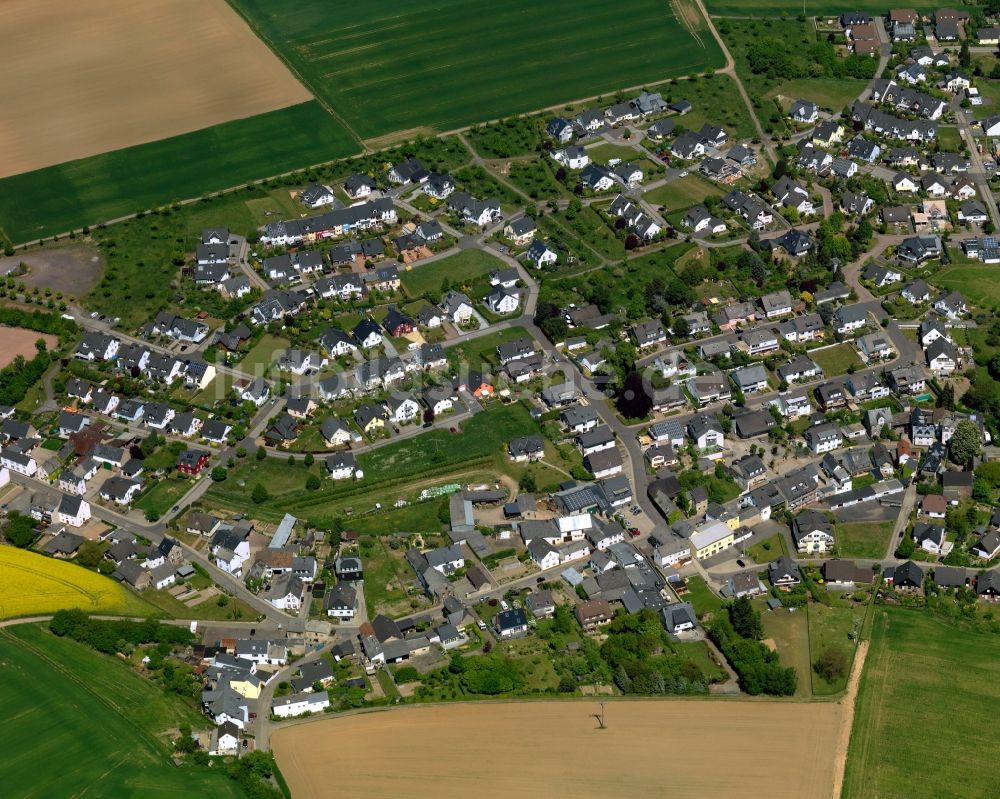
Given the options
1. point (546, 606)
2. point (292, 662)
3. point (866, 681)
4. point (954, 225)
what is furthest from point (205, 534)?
point (954, 225)

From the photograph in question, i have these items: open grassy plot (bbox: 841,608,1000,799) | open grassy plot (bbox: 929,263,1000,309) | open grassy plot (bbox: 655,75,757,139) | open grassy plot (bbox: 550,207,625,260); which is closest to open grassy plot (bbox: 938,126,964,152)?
open grassy plot (bbox: 655,75,757,139)

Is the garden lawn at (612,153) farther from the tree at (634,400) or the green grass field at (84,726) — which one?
the green grass field at (84,726)

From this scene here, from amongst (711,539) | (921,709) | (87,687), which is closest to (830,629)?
(921,709)

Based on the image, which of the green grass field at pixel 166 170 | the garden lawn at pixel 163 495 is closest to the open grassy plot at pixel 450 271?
the green grass field at pixel 166 170

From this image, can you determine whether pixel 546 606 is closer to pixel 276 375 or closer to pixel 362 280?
pixel 276 375

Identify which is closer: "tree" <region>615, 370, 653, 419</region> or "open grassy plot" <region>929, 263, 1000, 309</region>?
"tree" <region>615, 370, 653, 419</region>

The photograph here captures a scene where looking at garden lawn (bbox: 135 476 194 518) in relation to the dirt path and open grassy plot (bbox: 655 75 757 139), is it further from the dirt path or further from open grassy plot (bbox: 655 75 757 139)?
open grassy plot (bbox: 655 75 757 139)

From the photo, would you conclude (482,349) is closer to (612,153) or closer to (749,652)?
(612,153)
